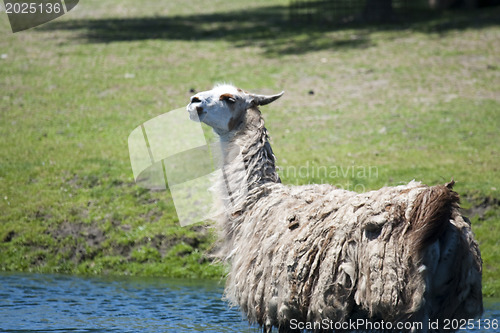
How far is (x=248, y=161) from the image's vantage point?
634 cm

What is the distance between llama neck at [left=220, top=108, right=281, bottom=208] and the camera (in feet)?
20.7

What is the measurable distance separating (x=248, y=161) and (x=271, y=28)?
17480 millimetres

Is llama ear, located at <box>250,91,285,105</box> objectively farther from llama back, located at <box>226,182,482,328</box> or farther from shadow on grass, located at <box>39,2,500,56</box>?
shadow on grass, located at <box>39,2,500,56</box>

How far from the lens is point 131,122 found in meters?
14.7

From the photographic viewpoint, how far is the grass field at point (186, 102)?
9.77 meters

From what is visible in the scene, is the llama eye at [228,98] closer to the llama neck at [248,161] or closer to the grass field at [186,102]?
the llama neck at [248,161]

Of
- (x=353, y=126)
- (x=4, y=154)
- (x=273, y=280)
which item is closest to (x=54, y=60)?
(x=4, y=154)

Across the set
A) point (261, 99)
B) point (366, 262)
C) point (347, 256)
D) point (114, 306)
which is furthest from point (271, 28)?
point (366, 262)

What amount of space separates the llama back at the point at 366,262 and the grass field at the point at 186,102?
3.86m

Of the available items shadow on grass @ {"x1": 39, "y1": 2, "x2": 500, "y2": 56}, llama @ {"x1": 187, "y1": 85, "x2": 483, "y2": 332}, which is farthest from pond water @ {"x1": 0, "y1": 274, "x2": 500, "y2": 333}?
shadow on grass @ {"x1": 39, "y1": 2, "x2": 500, "y2": 56}

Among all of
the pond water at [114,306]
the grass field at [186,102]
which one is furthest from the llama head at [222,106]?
the grass field at [186,102]

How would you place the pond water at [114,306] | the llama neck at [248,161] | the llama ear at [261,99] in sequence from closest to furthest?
the llama neck at [248,161], the llama ear at [261,99], the pond water at [114,306]

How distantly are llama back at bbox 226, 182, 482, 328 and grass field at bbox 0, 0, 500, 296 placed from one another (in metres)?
3.86

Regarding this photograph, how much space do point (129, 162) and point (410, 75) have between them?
847 centimetres
